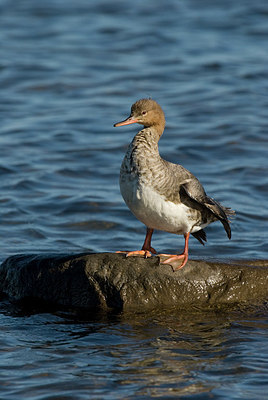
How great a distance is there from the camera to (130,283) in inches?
272

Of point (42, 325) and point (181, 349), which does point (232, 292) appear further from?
point (42, 325)

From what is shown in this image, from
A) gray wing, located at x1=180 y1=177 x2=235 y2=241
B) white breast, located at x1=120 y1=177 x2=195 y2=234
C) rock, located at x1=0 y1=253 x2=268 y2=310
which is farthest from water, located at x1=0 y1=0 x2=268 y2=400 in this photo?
white breast, located at x1=120 y1=177 x2=195 y2=234

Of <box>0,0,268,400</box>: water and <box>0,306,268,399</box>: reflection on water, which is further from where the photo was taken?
<box>0,0,268,400</box>: water

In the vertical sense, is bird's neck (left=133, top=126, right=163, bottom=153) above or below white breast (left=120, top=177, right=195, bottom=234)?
above

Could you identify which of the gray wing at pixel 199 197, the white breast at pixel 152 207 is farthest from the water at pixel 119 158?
the white breast at pixel 152 207

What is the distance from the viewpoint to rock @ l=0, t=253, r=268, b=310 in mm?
6918

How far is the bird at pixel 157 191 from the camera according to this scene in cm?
669

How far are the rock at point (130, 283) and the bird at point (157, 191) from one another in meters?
0.18

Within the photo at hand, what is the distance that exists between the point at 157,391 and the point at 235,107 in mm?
10474

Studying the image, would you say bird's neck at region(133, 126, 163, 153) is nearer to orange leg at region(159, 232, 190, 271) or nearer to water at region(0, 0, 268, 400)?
orange leg at region(159, 232, 190, 271)

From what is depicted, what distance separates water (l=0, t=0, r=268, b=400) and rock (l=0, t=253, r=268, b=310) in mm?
207

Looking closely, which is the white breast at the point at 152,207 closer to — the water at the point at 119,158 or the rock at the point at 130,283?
the rock at the point at 130,283

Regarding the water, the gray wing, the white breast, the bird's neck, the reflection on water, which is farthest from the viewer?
the bird's neck

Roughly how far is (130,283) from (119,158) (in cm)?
588
